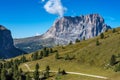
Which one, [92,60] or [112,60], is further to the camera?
[92,60]

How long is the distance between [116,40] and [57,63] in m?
43.1

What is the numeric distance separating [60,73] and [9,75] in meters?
36.1

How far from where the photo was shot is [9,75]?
175500mm

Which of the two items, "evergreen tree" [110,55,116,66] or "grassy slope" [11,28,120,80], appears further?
"grassy slope" [11,28,120,80]

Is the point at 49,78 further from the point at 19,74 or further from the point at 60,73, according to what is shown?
the point at 19,74

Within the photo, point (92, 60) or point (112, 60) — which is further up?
point (92, 60)

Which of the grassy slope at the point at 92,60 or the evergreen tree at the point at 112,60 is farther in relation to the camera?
the grassy slope at the point at 92,60

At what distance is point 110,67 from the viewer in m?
155

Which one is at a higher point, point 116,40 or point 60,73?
point 116,40

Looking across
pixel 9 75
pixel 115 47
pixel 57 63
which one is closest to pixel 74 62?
pixel 57 63

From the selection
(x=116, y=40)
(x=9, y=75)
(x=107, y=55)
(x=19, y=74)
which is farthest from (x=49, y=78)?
(x=116, y=40)

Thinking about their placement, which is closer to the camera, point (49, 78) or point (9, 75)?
point (49, 78)

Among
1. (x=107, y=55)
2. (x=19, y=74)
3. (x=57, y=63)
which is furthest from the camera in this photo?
(x=57, y=63)

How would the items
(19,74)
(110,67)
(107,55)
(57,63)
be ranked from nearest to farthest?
1. (110,67)
2. (19,74)
3. (107,55)
4. (57,63)
